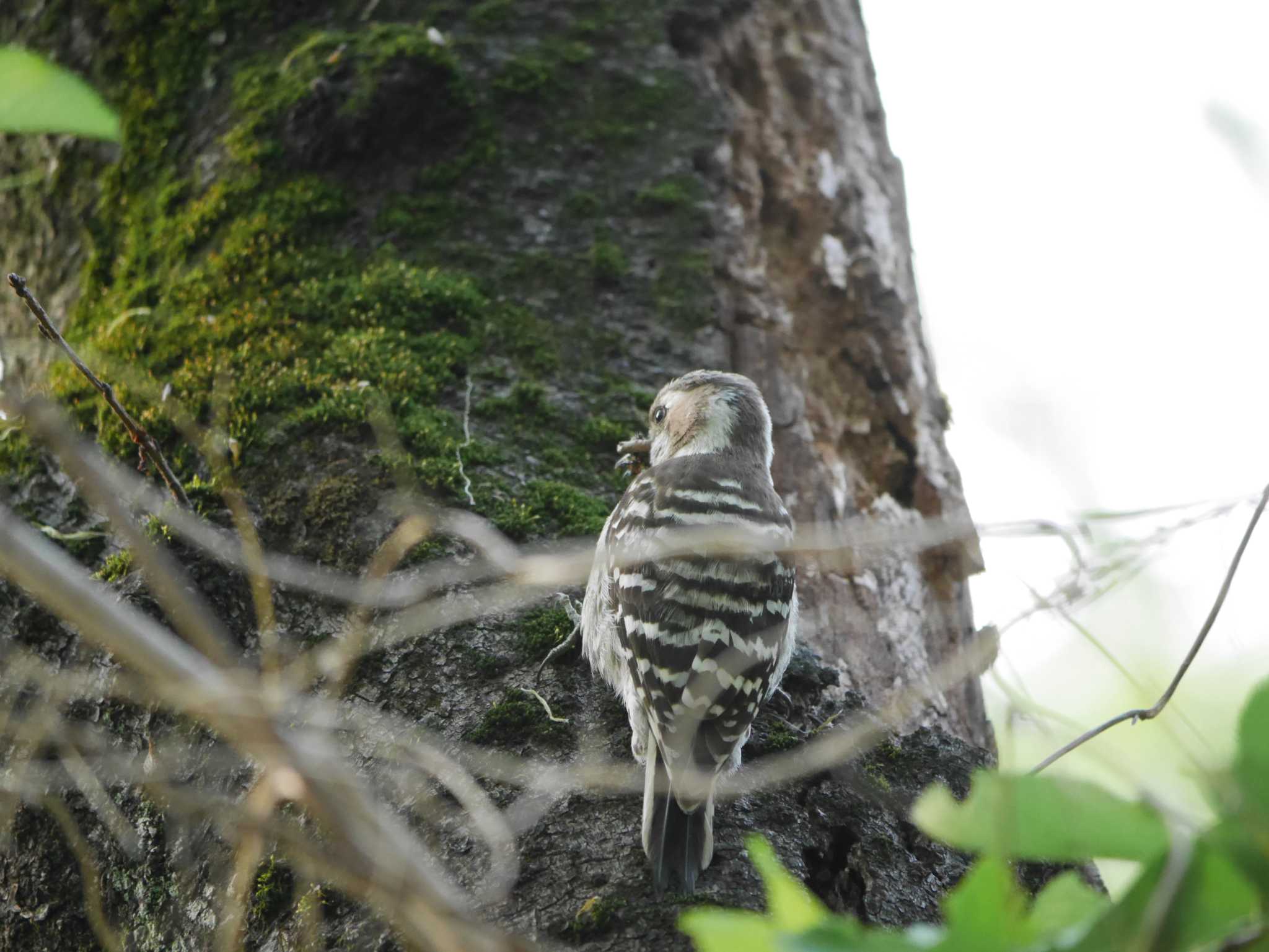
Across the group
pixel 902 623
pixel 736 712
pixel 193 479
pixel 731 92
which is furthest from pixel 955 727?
pixel 731 92

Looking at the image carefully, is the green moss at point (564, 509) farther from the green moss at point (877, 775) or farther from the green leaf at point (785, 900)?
the green leaf at point (785, 900)

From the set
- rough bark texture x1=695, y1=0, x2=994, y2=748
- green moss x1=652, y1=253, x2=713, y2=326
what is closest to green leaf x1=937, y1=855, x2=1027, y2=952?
rough bark texture x1=695, y1=0, x2=994, y2=748

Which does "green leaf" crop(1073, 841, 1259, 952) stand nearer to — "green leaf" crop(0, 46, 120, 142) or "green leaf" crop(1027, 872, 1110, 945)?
"green leaf" crop(1027, 872, 1110, 945)

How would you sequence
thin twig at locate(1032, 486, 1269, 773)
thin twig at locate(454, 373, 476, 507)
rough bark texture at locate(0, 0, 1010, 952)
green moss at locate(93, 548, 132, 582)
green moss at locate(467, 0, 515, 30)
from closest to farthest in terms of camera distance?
1. thin twig at locate(1032, 486, 1269, 773)
2. rough bark texture at locate(0, 0, 1010, 952)
3. green moss at locate(93, 548, 132, 582)
4. thin twig at locate(454, 373, 476, 507)
5. green moss at locate(467, 0, 515, 30)

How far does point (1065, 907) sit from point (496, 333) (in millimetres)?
2720

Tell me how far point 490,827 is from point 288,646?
0.79m

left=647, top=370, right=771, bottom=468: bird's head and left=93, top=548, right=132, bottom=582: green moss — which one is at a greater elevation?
left=93, top=548, right=132, bottom=582: green moss

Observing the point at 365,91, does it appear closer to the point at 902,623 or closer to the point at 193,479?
the point at 193,479

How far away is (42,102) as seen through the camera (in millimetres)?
1139

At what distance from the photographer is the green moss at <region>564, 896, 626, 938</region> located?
1.93m

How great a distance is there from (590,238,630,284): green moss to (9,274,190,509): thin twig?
5.06 ft

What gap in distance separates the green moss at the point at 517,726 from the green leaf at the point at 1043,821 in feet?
4.62

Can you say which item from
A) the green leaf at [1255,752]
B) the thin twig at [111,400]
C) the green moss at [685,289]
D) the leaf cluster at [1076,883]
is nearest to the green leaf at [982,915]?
the leaf cluster at [1076,883]

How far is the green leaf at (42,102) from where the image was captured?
1.12m
